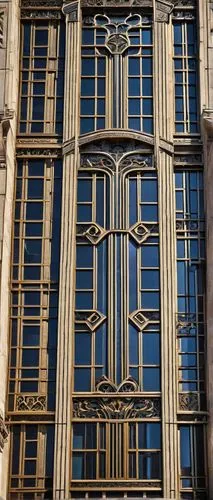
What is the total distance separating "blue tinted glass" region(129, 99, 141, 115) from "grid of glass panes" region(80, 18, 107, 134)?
50cm

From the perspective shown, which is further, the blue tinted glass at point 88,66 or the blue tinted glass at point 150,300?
the blue tinted glass at point 88,66

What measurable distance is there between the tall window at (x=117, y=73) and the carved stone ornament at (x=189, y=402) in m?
4.91

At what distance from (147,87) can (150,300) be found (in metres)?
4.14

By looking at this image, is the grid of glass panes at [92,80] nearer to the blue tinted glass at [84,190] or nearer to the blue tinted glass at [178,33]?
the blue tinted glass at [84,190]

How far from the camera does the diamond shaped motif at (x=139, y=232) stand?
64.8 ft

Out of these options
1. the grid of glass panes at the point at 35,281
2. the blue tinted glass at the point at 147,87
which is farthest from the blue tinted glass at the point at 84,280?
the blue tinted glass at the point at 147,87

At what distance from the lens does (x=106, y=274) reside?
19578mm

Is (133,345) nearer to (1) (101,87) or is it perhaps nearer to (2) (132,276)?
(2) (132,276)

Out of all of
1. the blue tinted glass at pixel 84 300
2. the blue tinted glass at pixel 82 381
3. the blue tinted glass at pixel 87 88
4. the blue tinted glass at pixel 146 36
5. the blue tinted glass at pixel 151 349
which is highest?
the blue tinted glass at pixel 146 36

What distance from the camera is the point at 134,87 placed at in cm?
2089

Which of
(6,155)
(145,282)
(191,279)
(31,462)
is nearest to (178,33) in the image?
(6,155)

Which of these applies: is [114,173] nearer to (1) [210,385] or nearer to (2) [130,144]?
(2) [130,144]

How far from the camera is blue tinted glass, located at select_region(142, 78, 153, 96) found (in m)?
20.8

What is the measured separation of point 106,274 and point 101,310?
65 cm
